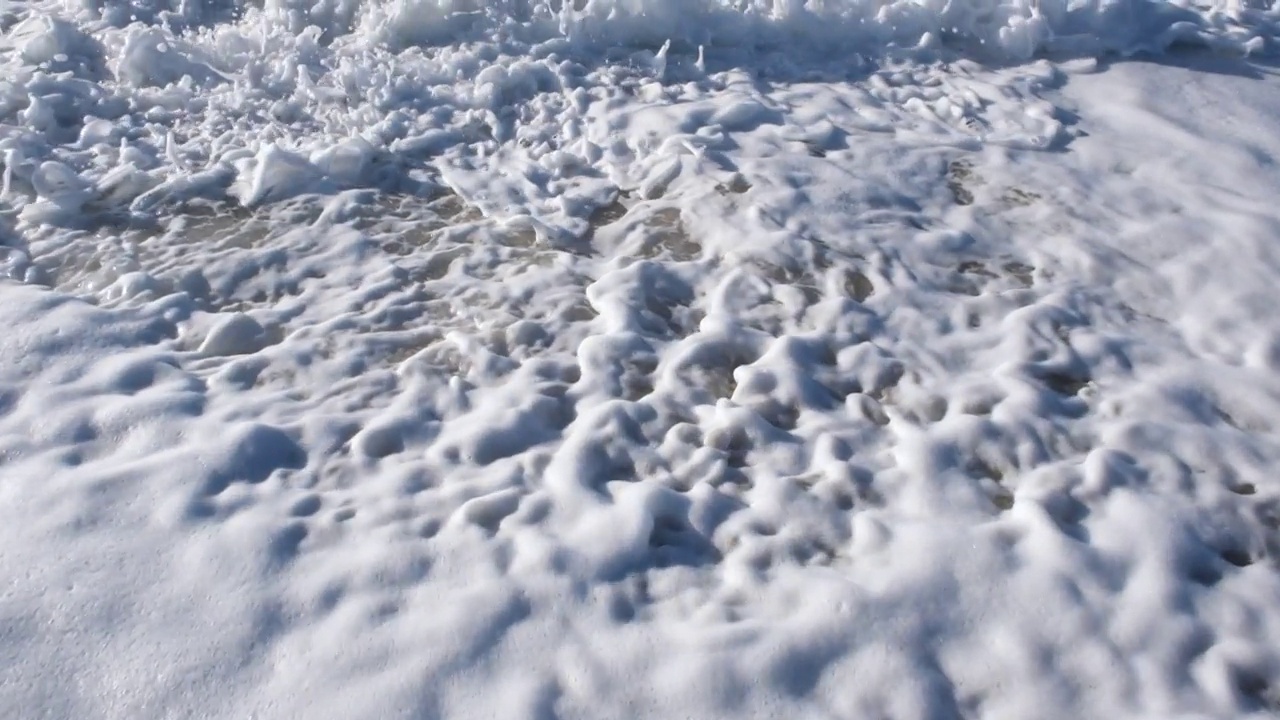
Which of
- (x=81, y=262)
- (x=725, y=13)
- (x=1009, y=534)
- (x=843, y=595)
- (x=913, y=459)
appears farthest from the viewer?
(x=725, y=13)

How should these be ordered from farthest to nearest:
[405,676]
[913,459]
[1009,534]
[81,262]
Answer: [81,262] < [913,459] < [1009,534] < [405,676]

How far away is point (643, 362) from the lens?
11.1 ft

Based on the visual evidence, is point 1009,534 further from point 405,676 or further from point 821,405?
point 405,676

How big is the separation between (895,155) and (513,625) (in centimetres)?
280

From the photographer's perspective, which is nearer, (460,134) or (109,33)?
(460,134)

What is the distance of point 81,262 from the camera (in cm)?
388

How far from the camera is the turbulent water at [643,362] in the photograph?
8.03 feet

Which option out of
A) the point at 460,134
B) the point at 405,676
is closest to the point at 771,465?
the point at 405,676

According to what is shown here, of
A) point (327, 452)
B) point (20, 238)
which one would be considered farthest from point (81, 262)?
point (327, 452)

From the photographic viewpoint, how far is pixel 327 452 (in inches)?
119

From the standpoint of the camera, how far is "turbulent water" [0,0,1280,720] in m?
2.45

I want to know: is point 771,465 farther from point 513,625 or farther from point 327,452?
point 327,452

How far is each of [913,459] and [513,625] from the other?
3.95ft

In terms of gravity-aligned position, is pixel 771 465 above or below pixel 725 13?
below
